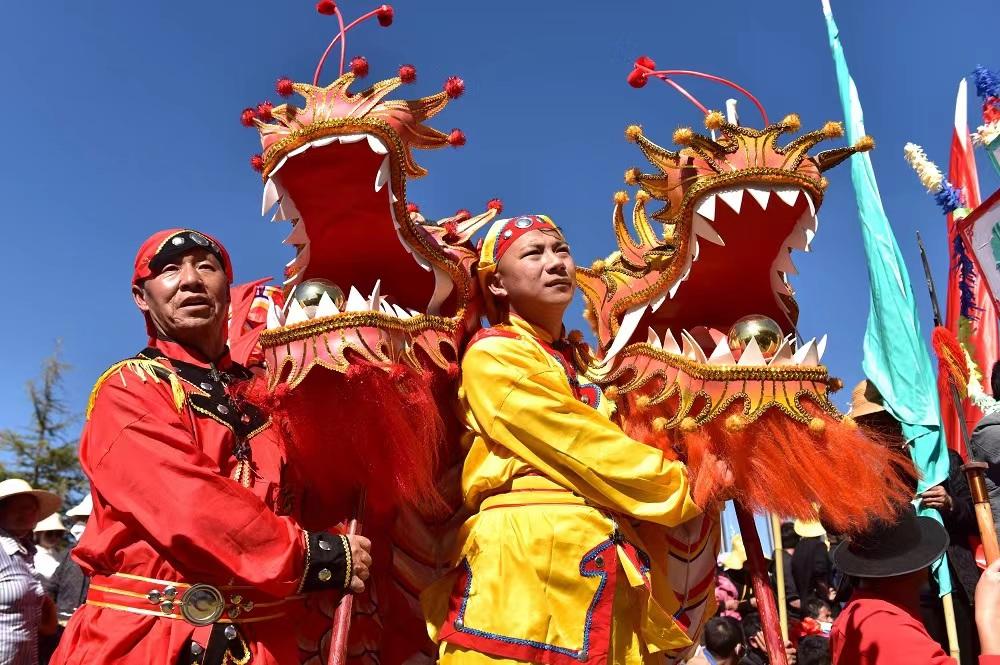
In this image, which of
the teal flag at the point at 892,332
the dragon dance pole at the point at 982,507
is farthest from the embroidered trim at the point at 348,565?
the teal flag at the point at 892,332

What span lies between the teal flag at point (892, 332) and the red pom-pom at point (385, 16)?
3.69 meters

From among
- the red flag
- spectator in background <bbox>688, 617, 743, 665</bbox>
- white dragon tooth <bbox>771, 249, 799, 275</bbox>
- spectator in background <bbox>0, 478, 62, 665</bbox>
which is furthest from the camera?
the red flag

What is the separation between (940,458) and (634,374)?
9.77ft

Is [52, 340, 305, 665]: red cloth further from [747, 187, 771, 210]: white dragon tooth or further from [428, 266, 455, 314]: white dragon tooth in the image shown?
[747, 187, 771, 210]: white dragon tooth

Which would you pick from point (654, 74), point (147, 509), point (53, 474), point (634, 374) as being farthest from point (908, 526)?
point (53, 474)

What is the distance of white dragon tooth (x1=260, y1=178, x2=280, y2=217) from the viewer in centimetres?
265

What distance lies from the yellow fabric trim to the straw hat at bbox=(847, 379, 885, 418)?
12.5 feet

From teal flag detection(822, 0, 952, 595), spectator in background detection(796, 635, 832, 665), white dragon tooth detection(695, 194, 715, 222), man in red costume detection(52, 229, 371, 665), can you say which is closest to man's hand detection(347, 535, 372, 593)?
man in red costume detection(52, 229, 371, 665)

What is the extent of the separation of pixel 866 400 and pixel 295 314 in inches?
159

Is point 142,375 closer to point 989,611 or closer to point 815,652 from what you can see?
point 989,611

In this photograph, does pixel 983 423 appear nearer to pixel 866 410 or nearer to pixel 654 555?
pixel 866 410

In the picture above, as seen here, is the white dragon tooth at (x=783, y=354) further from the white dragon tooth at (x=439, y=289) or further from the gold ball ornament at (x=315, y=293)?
the gold ball ornament at (x=315, y=293)

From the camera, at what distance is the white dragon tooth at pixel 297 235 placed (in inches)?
111

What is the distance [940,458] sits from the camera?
4938mm
